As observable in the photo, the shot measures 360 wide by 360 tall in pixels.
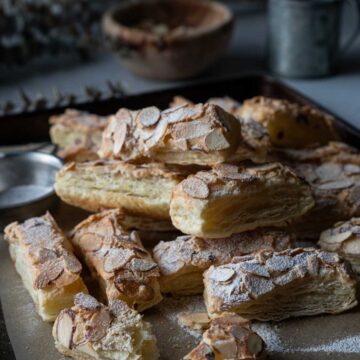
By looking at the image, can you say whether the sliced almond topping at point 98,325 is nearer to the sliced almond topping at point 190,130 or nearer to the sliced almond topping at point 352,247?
the sliced almond topping at point 190,130

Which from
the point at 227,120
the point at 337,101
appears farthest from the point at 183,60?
the point at 227,120

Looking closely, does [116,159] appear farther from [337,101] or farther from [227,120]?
[337,101]

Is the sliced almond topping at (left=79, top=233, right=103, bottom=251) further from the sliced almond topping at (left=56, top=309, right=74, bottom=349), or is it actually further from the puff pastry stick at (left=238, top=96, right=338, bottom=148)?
the puff pastry stick at (left=238, top=96, right=338, bottom=148)

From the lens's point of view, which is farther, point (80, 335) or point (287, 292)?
point (287, 292)

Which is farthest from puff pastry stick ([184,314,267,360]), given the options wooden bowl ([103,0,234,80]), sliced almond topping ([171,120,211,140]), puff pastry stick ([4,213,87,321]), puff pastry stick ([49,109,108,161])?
wooden bowl ([103,0,234,80])

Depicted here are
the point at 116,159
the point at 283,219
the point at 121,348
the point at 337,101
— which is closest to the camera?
the point at 121,348

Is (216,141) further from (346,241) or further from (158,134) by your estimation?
(346,241)
